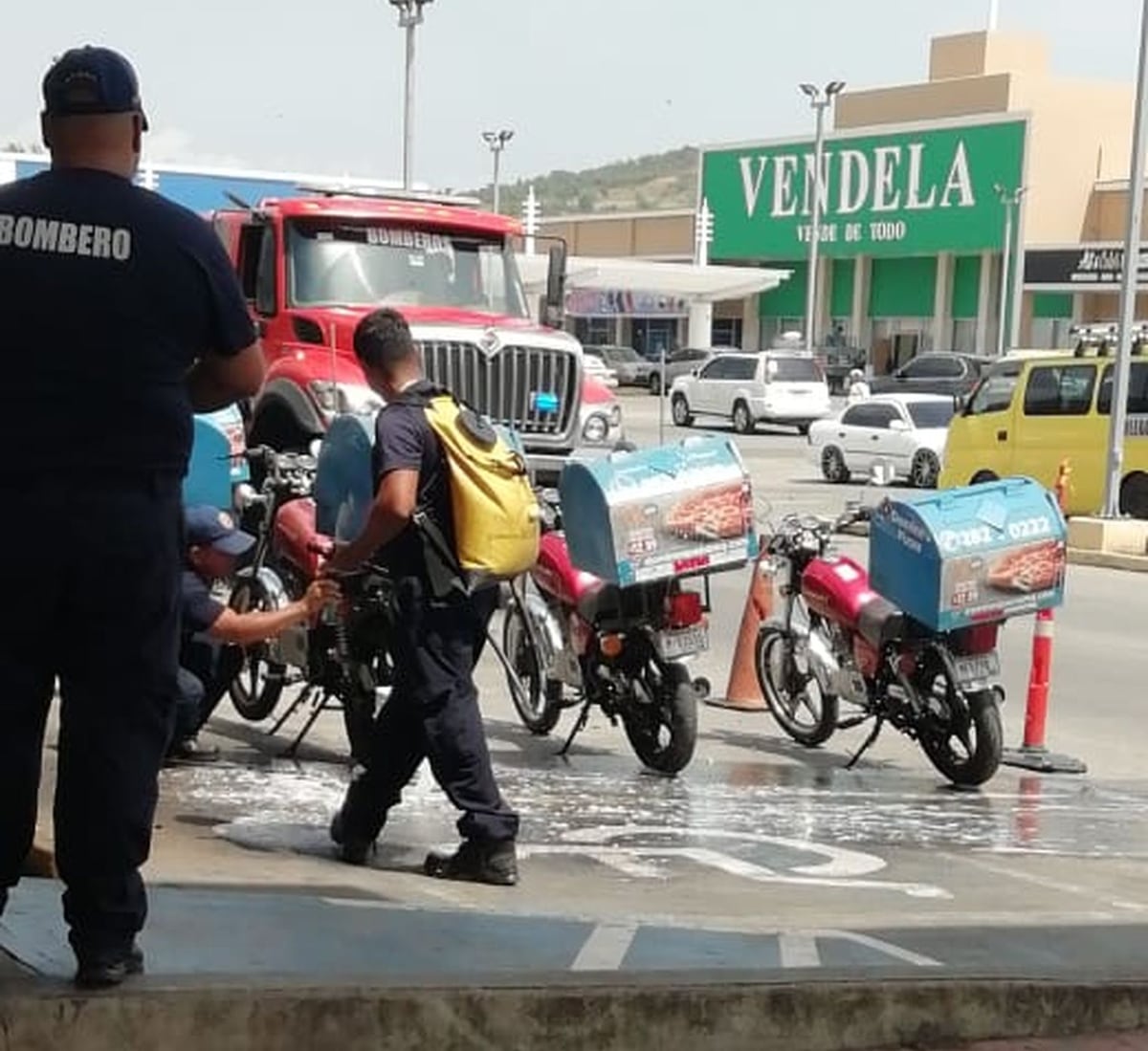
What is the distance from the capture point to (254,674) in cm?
916

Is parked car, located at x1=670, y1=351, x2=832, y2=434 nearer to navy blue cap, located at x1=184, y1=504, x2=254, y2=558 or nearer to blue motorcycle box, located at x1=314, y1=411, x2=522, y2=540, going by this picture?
navy blue cap, located at x1=184, y1=504, x2=254, y2=558

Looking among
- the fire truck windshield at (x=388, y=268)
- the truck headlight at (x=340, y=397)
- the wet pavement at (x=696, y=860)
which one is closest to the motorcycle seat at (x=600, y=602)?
the wet pavement at (x=696, y=860)

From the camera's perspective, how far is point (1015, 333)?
64.0 metres

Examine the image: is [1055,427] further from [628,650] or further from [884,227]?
[884,227]

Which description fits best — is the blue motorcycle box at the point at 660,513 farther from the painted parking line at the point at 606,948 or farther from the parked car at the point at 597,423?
the parked car at the point at 597,423

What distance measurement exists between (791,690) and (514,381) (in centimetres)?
483

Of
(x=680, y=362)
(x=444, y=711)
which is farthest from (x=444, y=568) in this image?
(x=680, y=362)

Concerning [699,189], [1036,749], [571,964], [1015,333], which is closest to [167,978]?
[571,964]

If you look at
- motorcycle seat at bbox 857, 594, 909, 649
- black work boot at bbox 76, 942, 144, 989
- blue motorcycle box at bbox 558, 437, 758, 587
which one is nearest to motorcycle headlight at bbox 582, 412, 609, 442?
motorcycle seat at bbox 857, 594, 909, 649

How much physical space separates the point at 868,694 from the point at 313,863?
348cm

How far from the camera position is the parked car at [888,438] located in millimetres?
29125

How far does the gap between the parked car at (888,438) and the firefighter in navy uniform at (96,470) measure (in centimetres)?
2504

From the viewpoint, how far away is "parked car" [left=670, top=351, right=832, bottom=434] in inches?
1715

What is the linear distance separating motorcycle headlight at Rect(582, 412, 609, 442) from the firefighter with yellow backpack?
8.32 metres
